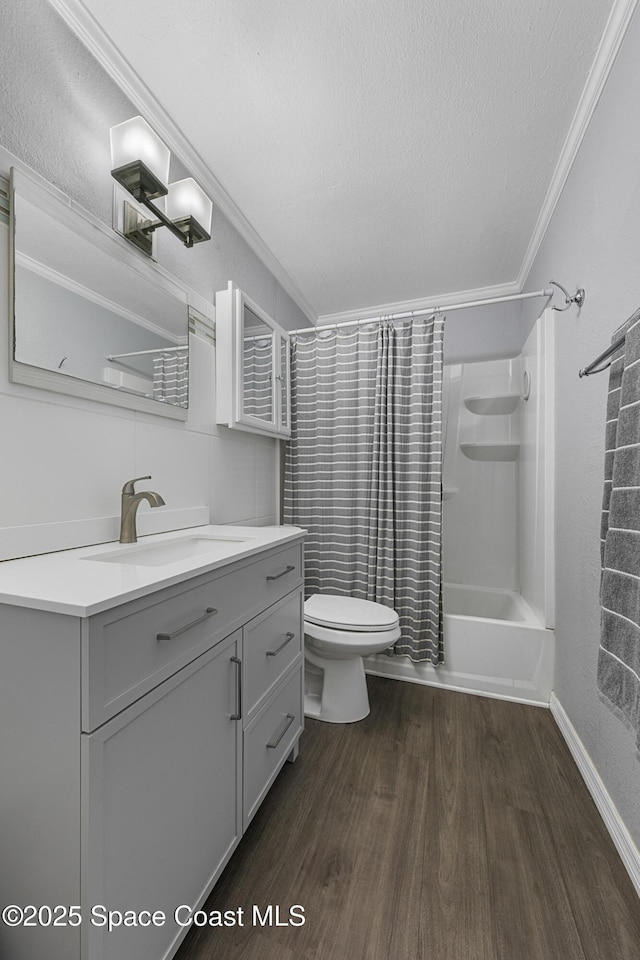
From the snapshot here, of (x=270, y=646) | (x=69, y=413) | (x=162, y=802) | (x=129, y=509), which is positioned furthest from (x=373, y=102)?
(x=162, y=802)

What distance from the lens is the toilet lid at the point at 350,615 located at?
1.80 metres

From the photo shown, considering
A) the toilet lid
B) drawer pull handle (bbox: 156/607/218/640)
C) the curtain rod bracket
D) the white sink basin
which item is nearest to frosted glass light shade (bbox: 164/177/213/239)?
the white sink basin

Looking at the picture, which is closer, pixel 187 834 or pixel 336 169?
pixel 187 834

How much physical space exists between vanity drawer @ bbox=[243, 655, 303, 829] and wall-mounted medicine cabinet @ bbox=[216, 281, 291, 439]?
Answer: 110cm

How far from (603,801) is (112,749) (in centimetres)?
152

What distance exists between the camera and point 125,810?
72 cm

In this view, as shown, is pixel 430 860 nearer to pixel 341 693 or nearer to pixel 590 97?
pixel 341 693

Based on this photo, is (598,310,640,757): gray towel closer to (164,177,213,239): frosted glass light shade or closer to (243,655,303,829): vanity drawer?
(243,655,303,829): vanity drawer

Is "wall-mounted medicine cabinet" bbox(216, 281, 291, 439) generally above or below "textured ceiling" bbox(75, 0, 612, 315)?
below

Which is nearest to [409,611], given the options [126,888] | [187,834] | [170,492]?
[170,492]

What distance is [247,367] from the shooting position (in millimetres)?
1966

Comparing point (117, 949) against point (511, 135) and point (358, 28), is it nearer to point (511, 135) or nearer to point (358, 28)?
point (358, 28)

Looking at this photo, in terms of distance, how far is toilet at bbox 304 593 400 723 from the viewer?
5.87 ft

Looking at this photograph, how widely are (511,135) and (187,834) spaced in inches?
94.8
